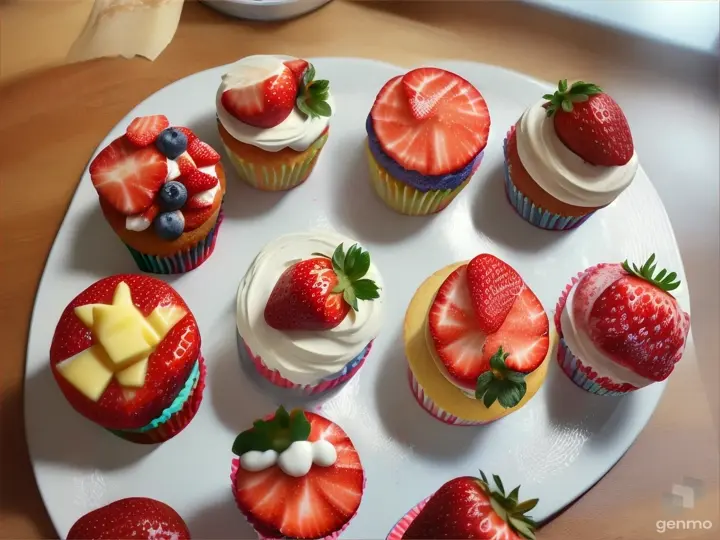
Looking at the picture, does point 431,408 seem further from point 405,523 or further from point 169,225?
point 169,225

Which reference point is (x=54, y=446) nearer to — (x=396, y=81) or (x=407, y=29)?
(x=396, y=81)

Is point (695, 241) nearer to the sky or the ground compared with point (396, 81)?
nearer to the ground

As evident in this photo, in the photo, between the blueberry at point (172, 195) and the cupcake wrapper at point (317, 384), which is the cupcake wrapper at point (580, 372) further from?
the blueberry at point (172, 195)

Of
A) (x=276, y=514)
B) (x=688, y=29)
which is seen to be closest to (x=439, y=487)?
(x=276, y=514)

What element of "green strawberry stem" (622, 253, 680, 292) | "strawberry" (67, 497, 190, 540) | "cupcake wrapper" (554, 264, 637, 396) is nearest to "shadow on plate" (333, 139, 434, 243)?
"cupcake wrapper" (554, 264, 637, 396)

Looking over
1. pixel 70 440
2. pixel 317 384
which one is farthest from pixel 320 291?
pixel 70 440

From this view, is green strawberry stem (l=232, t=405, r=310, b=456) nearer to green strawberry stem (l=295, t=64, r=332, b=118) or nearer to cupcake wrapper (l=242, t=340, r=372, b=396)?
cupcake wrapper (l=242, t=340, r=372, b=396)
